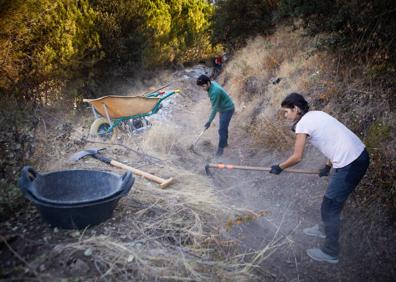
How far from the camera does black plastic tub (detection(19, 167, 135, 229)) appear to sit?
2887mm

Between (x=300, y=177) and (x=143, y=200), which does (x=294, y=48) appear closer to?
(x=300, y=177)

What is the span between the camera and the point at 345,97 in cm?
555

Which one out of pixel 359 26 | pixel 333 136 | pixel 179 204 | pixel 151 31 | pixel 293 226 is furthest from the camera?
pixel 151 31

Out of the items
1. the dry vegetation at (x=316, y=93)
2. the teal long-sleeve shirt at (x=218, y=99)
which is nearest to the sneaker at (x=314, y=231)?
the dry vegetation at (x=316, y=93)

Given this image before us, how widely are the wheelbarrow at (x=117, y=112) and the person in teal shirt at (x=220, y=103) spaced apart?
1.25 metres

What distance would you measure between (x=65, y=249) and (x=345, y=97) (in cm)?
455

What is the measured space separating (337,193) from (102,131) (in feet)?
16.3

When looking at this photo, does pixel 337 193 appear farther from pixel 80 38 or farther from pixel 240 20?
pixel 240 20

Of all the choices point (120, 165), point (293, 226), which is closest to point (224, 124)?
point (120, 165)

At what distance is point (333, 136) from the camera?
11.0 ft

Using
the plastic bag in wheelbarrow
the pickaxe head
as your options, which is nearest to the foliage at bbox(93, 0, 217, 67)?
the pickaxe head

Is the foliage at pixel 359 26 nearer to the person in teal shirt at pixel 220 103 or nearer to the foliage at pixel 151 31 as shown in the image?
the person in teal shirt at pixel 220 103

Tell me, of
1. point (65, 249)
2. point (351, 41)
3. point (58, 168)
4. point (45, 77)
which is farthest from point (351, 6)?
point (45, 77)

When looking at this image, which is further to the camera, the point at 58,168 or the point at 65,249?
the point at 58,168
